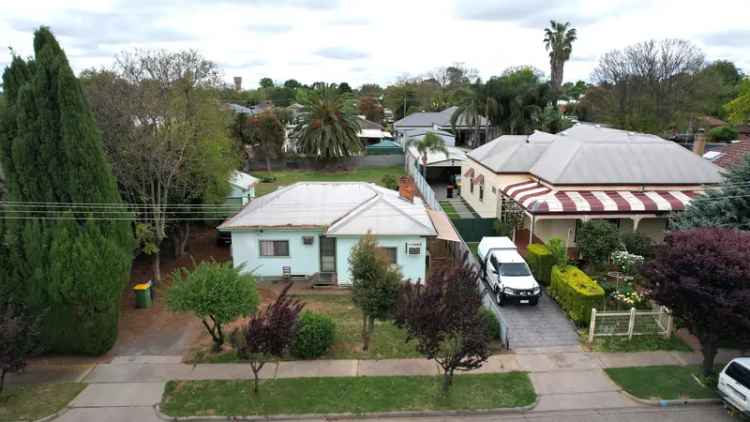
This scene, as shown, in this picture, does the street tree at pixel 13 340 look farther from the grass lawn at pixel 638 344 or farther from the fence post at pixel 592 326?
the fence post at pixel 592 326

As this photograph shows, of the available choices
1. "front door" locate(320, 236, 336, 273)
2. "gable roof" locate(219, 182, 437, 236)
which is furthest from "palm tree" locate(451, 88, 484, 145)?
"front door" locate(320, 236, 336, 273)

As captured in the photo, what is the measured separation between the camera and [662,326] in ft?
52.0

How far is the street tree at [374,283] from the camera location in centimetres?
1370

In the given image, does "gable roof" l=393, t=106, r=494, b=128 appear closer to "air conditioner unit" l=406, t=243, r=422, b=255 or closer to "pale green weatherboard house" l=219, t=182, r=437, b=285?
"pale green weatherboard house" l=219, t=182, r=437, b=285

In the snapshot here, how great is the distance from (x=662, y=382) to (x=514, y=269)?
6.56 metres

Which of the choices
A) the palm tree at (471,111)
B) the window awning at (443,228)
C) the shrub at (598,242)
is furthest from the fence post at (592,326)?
the palm tree at (471,111)

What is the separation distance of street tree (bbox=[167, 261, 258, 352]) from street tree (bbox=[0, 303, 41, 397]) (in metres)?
3.42

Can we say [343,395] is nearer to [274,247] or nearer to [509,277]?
[509,277]

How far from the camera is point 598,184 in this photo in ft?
80.0

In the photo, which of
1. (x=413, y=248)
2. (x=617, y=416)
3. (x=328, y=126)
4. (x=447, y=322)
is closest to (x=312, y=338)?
(x=447, y=322)

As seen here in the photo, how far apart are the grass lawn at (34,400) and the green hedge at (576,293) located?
15296 millimetres

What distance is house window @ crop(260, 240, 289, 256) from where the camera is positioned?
68.2 ft

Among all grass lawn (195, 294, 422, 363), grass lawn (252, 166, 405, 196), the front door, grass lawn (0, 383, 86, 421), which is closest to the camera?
grass lawn (0, 383, 86, 421)

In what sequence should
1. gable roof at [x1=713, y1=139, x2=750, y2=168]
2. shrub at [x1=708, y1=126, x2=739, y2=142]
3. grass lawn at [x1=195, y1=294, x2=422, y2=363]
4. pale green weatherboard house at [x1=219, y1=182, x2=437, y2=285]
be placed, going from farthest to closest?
1. shrub at [x1=708, y1=126, x2=739, y2=142]
2. gable roof at [x1=713, y1=139, x2=750, y2=168]
3. pale green weatherboard house at [x1=219, y1=182, x2=437, y2=285]
4. grass lawn at [x1=195, y1=294, x2=422, y2=363]
